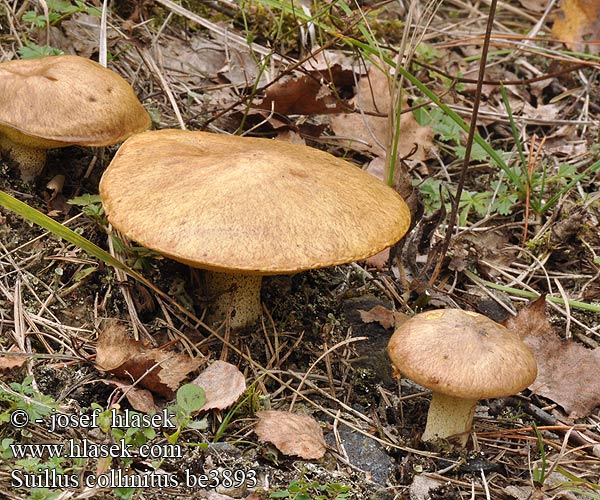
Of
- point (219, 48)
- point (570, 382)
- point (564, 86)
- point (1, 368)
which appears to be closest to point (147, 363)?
point (1, 368)

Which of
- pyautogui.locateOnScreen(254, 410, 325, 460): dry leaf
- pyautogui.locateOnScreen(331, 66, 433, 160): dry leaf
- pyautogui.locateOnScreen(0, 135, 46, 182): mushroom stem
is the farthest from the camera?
pyautogui.locateOnScreen(331, 66, 433, 160): dry leaf

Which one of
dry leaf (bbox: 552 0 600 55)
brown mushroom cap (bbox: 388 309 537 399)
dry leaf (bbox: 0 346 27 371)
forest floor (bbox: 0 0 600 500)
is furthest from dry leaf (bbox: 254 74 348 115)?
dry leaf (bbox: 552 0 600 55)

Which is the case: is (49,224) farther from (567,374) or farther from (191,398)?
(567,374)

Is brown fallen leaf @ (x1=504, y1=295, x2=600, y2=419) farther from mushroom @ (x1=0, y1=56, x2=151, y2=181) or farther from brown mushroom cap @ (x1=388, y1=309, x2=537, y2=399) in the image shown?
mushroom @ (x1=0, y1=56, x2=151, y2=181)

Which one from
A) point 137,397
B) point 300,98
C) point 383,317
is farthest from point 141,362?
point 300,98

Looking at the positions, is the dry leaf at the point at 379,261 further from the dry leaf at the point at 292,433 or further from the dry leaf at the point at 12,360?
the dry leaf at the point at 12,360

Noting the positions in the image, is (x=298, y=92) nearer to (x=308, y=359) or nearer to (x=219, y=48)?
(x=219, y=48)

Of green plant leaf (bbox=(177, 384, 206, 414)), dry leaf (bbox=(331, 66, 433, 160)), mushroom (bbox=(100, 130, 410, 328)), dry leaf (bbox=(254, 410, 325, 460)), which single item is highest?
mushroom (bbox=(100, 130, 410, 328))
